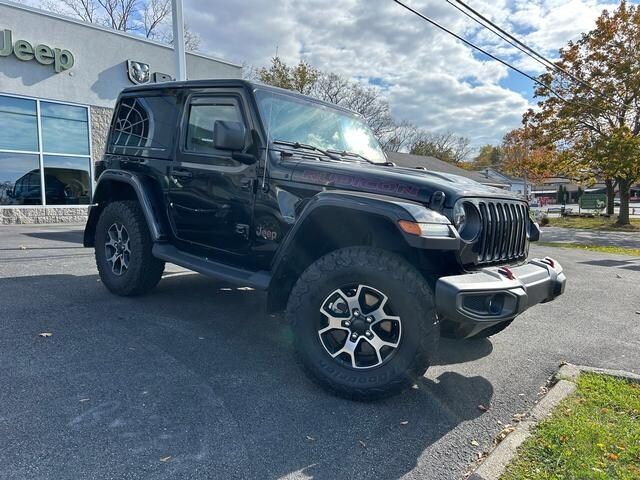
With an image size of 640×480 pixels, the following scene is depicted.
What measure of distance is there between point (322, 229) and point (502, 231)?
132 centimetres

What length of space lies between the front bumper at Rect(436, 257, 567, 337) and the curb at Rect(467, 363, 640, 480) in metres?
0.62

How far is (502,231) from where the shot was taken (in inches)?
126

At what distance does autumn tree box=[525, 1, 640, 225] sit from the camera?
2172 centimetres

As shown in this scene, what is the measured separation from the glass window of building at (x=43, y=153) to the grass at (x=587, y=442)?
1460cm

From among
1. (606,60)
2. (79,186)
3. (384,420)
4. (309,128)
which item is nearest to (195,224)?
(309,128)

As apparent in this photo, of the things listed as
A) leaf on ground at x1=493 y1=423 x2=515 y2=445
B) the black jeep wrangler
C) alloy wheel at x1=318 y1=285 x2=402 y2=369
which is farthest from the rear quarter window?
leaf on ground at x1=493 y1=423 x2=515 y2=445

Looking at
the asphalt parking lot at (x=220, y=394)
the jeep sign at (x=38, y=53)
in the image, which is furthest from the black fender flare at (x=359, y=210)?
the jeep sign at (x=38, y=53)

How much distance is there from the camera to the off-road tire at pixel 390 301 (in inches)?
106

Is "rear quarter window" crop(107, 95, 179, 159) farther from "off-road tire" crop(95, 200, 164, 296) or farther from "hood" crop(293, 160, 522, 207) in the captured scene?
"hood" crop(293, 160, 522, 207)

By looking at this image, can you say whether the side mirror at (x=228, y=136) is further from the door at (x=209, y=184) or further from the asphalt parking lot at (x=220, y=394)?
the asphalt parking lot at (x=220, y=394)

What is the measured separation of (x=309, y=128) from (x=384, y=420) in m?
2.57

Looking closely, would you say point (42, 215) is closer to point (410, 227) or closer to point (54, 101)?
point (54, 101)

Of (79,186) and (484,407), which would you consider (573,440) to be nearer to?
(484,407)

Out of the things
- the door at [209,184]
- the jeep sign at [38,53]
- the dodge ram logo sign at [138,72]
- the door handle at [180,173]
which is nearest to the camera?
the door at [209,184]
